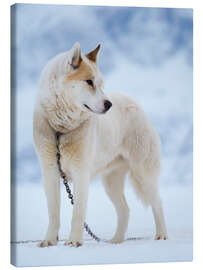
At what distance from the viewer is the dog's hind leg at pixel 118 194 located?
15.9ft

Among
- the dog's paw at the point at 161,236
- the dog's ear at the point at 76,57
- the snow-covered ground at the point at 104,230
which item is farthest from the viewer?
the dog's paw at the point at 161,236

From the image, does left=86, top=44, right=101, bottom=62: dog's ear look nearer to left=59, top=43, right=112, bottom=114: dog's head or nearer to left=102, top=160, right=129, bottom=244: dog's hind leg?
left=59, top=43, right=112, bottom=114: dog's head

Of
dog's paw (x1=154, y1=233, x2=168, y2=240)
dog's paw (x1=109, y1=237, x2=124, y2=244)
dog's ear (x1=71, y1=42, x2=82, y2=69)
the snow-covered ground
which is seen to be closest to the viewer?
dog's ear (x1=71, y1=42, x2=82, y2=69)

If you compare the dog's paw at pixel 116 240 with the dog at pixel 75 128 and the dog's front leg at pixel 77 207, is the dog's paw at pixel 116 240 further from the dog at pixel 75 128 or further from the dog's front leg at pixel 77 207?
the dog's front leg at pixel 77 207

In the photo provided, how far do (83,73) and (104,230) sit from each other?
144 cm

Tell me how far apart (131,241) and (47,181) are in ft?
3.32

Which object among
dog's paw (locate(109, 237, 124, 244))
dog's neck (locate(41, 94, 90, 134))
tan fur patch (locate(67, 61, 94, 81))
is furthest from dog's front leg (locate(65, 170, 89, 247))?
tan fur patch (locate(67, 61, 94, 81))

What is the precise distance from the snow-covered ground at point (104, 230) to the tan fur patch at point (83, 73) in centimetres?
91

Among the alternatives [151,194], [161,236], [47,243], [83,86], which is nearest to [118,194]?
[151,194]

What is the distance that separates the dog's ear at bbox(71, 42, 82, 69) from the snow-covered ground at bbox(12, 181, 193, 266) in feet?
3.28

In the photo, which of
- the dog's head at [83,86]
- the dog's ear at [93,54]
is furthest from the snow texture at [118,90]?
the dog's head at [83,86]

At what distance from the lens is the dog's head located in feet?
13.6

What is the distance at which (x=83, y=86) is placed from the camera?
4.18 metres

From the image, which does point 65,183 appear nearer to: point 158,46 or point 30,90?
point 30,90
